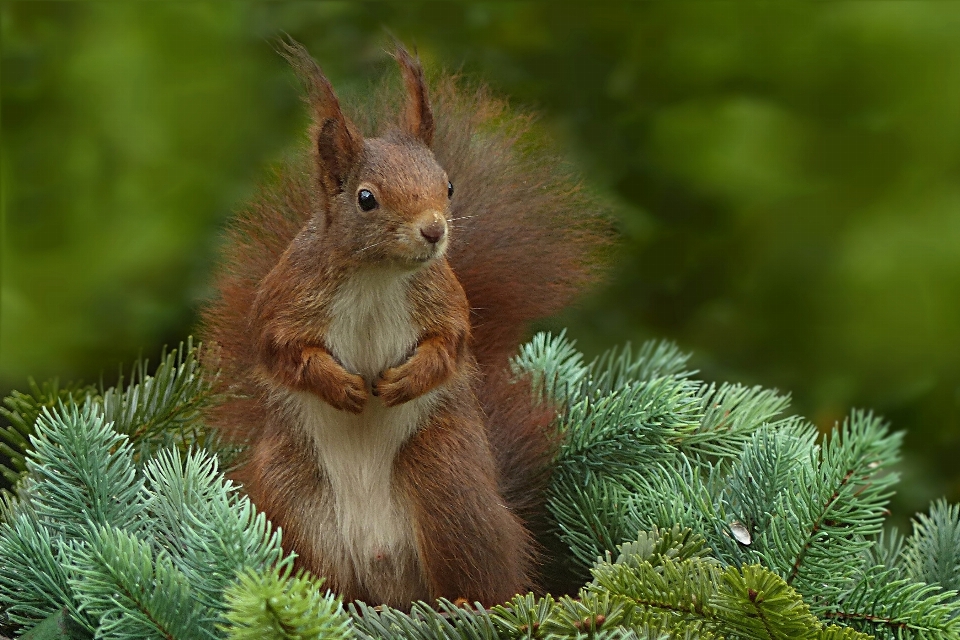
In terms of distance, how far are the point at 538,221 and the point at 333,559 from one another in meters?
0.43

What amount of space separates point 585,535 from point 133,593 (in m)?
0.51

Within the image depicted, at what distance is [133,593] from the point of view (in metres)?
0.87

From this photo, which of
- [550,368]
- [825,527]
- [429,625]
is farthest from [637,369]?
[429,625]

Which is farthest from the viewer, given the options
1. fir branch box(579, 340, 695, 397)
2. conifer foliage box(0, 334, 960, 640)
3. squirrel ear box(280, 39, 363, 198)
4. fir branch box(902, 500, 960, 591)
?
fir branch box(579, 340, 695, 397)

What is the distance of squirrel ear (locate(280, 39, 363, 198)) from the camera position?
3.65ft

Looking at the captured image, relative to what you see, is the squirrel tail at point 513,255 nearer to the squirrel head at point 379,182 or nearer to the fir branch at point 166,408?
the squirrel head at point 379,182

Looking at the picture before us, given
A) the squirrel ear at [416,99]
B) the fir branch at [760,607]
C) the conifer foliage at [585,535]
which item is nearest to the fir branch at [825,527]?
the conifer foliage at [585,535]

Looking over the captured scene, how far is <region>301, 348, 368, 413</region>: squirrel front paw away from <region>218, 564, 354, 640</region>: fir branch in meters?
0.30

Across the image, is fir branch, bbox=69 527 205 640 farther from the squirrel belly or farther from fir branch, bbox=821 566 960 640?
fir branch, bbox=821 566 960 640

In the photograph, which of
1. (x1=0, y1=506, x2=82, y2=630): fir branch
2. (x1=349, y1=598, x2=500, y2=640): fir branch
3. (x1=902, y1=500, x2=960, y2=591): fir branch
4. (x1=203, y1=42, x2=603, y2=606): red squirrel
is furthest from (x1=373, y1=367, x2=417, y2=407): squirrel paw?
(x1=902, y1=500, x2=960, y2=591): fir branch

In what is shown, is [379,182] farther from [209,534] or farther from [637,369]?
[637,369]

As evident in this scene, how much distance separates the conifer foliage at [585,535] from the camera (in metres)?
0.87

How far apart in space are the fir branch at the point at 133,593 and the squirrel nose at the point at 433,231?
0.35 meters

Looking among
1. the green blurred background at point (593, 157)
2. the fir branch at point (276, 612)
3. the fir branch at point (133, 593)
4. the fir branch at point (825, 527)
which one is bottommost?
the fir branch at point (276, 612)
